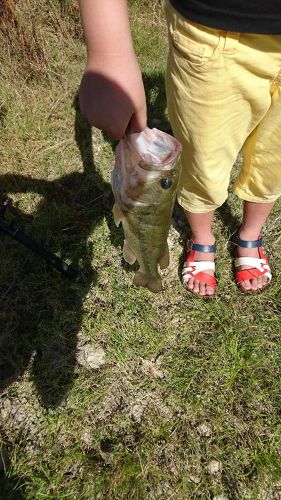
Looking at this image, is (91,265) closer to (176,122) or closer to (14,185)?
(14,185)

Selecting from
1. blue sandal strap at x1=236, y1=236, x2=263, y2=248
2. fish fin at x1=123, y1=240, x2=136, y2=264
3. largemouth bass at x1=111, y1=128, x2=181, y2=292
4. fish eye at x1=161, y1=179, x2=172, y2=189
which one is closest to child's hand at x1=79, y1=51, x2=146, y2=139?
largemouth bass at x1=111, y1=128, x2=181, y2=292

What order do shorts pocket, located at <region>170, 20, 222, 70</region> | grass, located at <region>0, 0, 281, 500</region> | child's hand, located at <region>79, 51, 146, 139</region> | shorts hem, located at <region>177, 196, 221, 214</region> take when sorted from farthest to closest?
shorts hem, located at <region>177, 196, 221, 214</region>, grass, located at <region>0, 0, 281, 500</region>, shorts pocket, located at <region>170, 20, 222, 70</region>, child's hand, located at <region>79, 51, 146, 139</region>

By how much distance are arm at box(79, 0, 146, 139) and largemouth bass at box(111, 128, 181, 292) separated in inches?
6.9

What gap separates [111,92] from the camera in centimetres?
103

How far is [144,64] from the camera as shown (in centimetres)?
378

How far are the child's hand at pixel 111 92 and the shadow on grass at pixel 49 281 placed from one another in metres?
1.69

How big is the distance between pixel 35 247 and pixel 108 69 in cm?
149

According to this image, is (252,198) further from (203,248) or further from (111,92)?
(111,92)

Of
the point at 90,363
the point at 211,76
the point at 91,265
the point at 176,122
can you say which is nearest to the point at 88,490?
the point at 90,363

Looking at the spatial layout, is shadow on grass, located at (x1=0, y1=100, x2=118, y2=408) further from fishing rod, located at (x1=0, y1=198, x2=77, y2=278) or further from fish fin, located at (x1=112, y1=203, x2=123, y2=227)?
fish fin, located at (x1=112, y1=203, x2=123, y2=227)

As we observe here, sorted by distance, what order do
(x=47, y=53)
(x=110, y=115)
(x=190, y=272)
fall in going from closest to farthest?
(x=110, y=115) < (x=190, y=272) < (x=47, y=53)

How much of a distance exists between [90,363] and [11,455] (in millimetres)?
641

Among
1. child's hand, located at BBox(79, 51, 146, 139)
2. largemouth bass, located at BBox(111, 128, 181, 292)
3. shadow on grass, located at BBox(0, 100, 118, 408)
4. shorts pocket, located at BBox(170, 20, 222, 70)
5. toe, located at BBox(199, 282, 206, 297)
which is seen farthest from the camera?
toe, located at BBox(199, 282, 206, 297)

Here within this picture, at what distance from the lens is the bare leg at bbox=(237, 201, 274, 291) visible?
7.93ft
